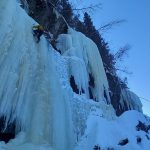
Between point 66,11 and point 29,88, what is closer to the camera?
point 29,88

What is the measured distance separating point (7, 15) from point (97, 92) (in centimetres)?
401

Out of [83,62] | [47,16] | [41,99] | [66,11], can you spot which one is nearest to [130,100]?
[66,11]

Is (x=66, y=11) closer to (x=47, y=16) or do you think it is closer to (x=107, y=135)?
(x=47, y=16)

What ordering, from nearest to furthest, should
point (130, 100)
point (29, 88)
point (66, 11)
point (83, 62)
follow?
point (29, 88), point (83, 62), point (66, 11), point (130, 100)

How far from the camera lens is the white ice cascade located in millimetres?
4711

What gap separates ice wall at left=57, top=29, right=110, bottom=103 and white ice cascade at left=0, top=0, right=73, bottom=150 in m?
1.60

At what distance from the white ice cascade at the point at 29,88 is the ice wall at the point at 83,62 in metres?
1.60

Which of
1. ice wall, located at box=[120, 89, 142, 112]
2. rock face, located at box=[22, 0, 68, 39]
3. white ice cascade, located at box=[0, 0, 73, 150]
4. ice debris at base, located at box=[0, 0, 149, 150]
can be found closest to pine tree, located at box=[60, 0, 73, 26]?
rock face, located at box=[22, 0, 68, 39]

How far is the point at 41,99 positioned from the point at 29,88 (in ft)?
0.99

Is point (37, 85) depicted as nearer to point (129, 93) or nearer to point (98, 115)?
point (98, 115)

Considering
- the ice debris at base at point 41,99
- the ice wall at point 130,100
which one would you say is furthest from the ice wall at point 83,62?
the ice wall at point 130,100

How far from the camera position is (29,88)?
513cm

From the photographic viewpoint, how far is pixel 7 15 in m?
5.45

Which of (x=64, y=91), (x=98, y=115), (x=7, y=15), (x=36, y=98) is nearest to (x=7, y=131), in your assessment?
(x=36, y=98)
